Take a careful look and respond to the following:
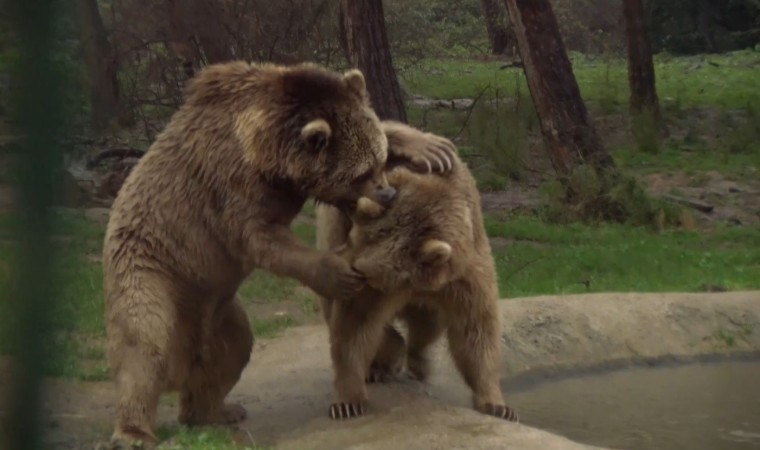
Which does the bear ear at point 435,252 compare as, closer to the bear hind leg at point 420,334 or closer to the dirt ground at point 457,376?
the dirt ground at point 457,376

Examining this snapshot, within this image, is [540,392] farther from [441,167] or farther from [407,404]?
[441,167]

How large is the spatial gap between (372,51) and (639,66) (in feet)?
24.5

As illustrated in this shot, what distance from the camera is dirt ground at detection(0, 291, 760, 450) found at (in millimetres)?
5363

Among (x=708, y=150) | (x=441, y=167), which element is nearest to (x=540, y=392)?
(x=441, y=167)

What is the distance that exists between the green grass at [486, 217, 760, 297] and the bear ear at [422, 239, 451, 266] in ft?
14.8

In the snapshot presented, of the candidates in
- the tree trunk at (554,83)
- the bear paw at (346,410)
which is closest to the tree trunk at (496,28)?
the tree trunk at (554,83)

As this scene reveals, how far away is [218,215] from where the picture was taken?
557cm

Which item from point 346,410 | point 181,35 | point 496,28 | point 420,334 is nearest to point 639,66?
point 181,35

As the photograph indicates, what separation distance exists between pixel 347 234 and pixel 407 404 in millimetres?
966

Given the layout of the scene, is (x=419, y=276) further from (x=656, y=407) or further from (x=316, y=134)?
(x=656, y=407)

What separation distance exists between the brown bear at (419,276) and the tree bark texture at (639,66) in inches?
528

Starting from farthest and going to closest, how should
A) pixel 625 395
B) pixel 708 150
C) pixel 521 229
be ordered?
1. pixel 708 150
2. pixel 521 229
3. pixel 625 395

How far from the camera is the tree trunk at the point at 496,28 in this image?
2852 cm

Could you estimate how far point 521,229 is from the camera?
498 inches
